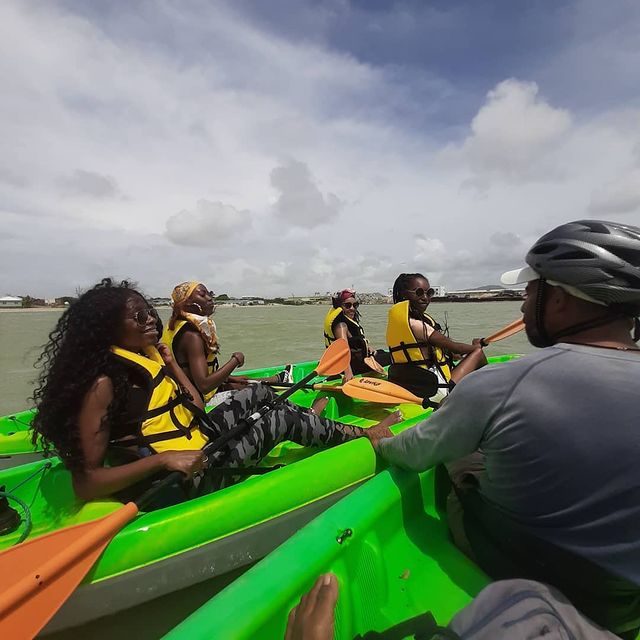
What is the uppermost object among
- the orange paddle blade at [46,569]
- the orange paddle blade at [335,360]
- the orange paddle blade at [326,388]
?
the orange paddle blade at [335,360]

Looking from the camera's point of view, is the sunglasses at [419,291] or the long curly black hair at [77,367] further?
the sunglasses at [419,291]

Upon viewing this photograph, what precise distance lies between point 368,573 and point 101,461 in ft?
4.36

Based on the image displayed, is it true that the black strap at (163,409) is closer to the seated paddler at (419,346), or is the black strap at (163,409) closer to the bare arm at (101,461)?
the bare arm at (101,461)

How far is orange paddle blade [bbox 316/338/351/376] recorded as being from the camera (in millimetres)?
4676

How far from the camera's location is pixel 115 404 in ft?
6.83

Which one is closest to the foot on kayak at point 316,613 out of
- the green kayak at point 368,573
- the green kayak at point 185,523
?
the green kayak at point 368,573

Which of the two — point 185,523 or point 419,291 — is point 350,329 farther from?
point 185,523

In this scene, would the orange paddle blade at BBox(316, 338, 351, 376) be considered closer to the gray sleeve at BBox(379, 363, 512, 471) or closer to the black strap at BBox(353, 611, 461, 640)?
the gray sleeve at BBox(379, 363, 512, 471)

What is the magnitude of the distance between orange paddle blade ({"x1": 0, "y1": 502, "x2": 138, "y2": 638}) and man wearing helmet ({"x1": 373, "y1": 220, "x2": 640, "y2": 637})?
4.80 ft

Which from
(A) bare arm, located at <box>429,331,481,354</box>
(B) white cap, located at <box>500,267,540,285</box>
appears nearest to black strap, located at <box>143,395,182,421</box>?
(B) white cap, located at <box>500,267,540,285</box>

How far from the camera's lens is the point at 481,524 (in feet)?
5.09

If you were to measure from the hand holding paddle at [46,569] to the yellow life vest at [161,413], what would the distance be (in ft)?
1.11

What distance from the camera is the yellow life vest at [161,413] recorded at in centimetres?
221

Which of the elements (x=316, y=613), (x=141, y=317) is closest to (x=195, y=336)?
(x=141, y=317)
